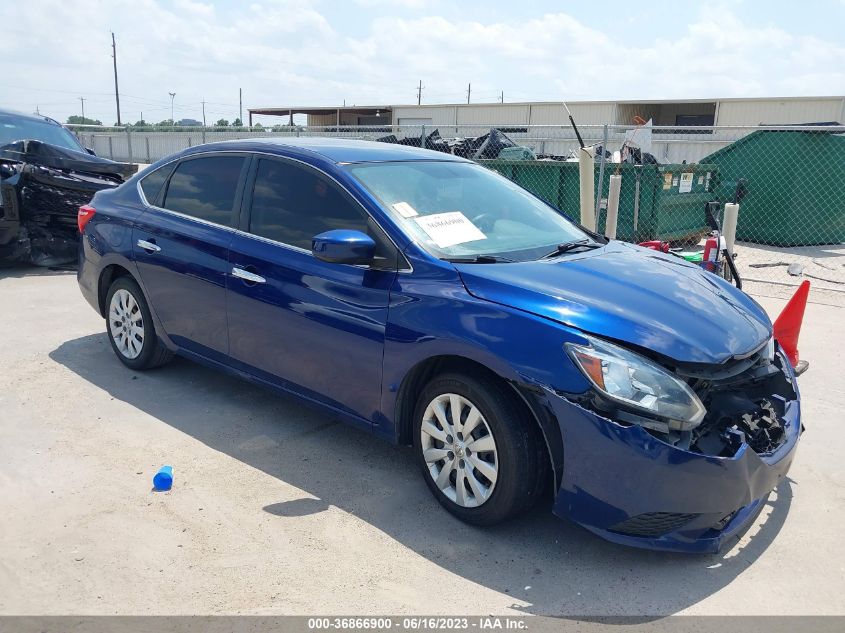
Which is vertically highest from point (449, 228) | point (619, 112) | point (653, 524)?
point (619, 112)

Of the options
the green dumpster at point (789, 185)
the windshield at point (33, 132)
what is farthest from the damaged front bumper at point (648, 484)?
the green dumpster at point (789, 185)

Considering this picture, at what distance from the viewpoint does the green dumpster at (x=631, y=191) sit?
35.4 feet

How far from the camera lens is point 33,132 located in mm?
9875

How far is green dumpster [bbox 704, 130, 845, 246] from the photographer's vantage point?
12.6 meters

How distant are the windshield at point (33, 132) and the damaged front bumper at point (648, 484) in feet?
29.2

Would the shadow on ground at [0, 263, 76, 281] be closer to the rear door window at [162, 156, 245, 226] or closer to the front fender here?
the rear door window at [162, 156, 245, 226]

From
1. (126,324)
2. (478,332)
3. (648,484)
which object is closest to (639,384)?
(648,484)

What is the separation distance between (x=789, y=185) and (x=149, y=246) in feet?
38.0

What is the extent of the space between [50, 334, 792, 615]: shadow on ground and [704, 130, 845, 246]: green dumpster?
10.4 m

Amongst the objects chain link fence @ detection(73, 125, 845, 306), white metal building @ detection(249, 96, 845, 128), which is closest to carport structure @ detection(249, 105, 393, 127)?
white metal building @ detection(249, 96, 845, 128)

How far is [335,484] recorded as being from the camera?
378 centimetres

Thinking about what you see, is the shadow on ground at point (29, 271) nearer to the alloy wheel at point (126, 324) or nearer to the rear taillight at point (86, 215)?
the rear taillight at point (86, 215)

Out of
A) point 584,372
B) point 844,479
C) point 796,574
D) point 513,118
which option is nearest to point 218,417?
point 584,372

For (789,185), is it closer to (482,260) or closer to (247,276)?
(482,260)
